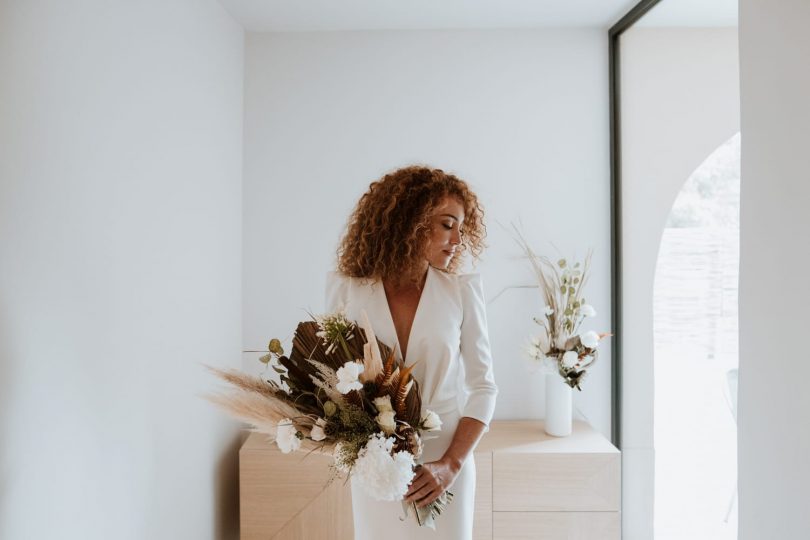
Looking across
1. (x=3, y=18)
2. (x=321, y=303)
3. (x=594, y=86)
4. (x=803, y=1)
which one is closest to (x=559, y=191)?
(x=594, y=86)

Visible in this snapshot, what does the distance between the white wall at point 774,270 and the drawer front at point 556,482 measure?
0.96 metres

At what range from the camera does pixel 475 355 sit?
6.15ft

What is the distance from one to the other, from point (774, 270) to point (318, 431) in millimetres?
1225

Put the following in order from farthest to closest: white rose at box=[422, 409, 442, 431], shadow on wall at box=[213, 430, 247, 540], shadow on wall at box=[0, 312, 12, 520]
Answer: shadow on wall at box=[213, 430, 247, 540] < white rose at box=[422, 409, 442, 431] < shadow on wall at box=[0, 312, 12, 520]

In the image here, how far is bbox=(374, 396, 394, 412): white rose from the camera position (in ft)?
4.99

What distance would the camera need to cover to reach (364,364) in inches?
61.6

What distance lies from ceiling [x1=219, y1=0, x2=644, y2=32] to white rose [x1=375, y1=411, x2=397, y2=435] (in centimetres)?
206

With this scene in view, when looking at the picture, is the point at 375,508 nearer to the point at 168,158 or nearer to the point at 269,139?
the point at 168,158

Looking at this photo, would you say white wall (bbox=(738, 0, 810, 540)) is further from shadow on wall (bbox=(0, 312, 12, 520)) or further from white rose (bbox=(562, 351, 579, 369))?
shadow on wall (bbox=(0, 312, 12, 520))

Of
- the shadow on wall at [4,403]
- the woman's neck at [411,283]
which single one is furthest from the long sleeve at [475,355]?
the shadow on wall at [4,403]

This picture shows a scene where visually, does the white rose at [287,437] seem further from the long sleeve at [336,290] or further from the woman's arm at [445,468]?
the long sleeve at [336,290]

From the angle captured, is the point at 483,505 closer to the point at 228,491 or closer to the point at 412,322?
the point at 228,491

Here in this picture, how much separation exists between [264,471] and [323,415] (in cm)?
141

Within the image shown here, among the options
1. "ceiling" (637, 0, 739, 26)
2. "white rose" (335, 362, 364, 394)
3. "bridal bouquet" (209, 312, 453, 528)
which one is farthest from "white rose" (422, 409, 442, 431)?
"ceiling" (637, 0, 739, 26)
